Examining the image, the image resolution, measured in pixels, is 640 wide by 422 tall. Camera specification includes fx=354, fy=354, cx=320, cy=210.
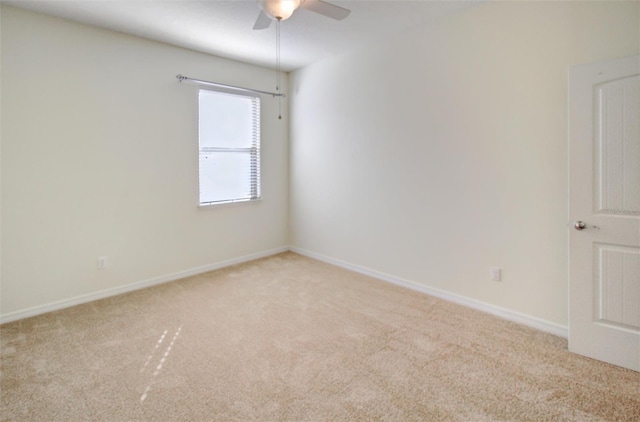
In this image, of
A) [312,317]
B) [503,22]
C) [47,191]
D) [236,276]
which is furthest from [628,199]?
[47,191]

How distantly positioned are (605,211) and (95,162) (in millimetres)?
4070

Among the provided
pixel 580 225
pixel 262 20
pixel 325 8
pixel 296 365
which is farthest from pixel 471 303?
pixel 262 20

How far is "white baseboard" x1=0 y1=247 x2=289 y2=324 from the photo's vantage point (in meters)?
2.98

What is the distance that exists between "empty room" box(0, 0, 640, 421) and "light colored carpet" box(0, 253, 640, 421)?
0.02m

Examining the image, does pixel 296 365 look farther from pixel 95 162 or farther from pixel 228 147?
pixel 228 147

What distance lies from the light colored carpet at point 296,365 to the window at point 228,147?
1.50 m

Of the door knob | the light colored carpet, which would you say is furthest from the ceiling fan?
the light colored carpet

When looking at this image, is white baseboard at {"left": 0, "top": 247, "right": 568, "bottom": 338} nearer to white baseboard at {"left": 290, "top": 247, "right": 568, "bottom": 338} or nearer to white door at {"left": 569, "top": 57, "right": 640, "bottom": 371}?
white baseboard at {"left": 290, "top": 247, "right": 568, "bottom": 338}

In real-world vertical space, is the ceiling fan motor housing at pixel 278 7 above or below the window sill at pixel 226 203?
above

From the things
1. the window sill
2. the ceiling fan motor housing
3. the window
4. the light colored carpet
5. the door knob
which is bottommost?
the light colored carpet

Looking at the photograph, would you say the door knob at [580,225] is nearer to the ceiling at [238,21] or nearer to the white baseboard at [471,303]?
the white baseboard at [471,303]

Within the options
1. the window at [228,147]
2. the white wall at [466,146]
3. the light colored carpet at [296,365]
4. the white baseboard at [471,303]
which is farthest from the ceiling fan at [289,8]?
the white baseboard at [471,303]

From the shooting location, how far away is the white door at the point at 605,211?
7.07 feet

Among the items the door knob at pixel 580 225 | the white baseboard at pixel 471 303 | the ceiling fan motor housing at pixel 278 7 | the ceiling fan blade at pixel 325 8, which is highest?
the ceiling fan blade at pixel 325 8
